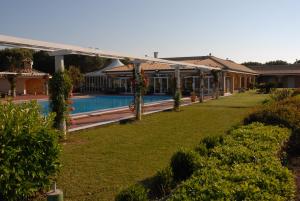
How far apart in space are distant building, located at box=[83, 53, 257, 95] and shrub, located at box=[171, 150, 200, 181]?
1037 inches

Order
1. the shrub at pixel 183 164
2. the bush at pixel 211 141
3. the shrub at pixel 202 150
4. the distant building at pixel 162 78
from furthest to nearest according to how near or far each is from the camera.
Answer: the distant building at pixel 162 78
the bush at pixel 211 141
the shrub at pixel 202 150
the shrub at pixel 183 164

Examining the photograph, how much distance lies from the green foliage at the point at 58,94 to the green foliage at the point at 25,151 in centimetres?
436

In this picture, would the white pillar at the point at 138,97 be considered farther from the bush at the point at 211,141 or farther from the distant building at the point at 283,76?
the distant building at the point at 283,76

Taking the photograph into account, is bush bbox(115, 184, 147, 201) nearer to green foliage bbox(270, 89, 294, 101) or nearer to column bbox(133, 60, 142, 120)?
column bbox(133, 60, 142, 120)

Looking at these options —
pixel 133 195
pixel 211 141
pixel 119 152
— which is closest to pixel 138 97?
pixel 119 152

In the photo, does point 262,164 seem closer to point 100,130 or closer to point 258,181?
point 258,181

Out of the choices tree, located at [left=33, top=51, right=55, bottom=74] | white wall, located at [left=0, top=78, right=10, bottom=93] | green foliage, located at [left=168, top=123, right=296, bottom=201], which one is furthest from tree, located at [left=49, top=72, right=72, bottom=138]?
tree, located at [left=33, top=51, right=55, bottom=74]

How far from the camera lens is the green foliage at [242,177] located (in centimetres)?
348

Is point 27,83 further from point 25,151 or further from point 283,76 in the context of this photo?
point 25,151

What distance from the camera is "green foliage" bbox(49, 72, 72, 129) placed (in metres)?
9.87

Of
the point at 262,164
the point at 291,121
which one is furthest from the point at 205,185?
the point at 291,121

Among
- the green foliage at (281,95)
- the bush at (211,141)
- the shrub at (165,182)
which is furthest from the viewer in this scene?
the green foliage at (281,95)

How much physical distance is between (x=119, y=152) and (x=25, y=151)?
3.86m

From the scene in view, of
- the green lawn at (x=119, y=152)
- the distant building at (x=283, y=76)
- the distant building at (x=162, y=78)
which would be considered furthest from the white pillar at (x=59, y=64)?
the distant building at (x=283, y=76)
